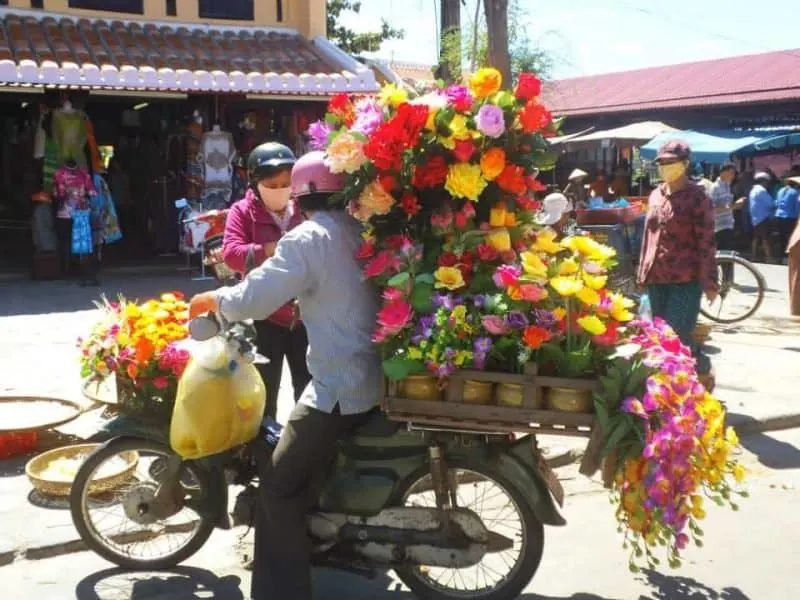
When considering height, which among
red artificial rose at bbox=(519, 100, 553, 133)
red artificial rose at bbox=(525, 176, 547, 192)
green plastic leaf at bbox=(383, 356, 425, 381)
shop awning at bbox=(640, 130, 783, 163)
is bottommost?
green plastic leaf at bbox=(383, 356, 425, 381)

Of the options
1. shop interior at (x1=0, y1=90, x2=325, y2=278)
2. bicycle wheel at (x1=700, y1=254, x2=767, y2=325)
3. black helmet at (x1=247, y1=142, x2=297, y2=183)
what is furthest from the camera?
shop interior at (x1=0, y1=90, x2=325, y2=278)

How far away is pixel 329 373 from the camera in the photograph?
3.32 meters

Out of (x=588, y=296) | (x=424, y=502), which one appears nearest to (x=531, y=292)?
(x=588, y=296)

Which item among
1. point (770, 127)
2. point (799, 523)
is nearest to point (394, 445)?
point (799, 523)

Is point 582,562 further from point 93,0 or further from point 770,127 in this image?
point 770,127

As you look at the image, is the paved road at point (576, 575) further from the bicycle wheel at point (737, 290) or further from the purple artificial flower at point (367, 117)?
the bicycle wheel at point (737, 290)

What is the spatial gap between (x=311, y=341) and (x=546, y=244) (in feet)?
3.16

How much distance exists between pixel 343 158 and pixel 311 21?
1156 centimetres

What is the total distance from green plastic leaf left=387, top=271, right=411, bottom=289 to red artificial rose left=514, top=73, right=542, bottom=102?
0.80 m

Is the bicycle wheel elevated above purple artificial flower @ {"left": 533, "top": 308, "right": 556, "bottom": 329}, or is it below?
below

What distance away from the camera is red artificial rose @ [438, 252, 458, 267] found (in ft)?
10.9

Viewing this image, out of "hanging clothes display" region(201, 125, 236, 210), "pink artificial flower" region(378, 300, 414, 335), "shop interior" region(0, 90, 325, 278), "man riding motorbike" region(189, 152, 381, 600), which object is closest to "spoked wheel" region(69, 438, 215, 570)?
"man riding motorbike" region(189, 152, 381, 600)

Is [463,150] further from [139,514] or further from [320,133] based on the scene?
[139,514]

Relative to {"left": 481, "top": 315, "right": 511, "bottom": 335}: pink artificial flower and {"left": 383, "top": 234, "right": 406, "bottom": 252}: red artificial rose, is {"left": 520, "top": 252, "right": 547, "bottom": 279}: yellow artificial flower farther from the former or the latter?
{"left": 383, "top": 234, "right": 406, "bottom": 252}: red artificial rose
